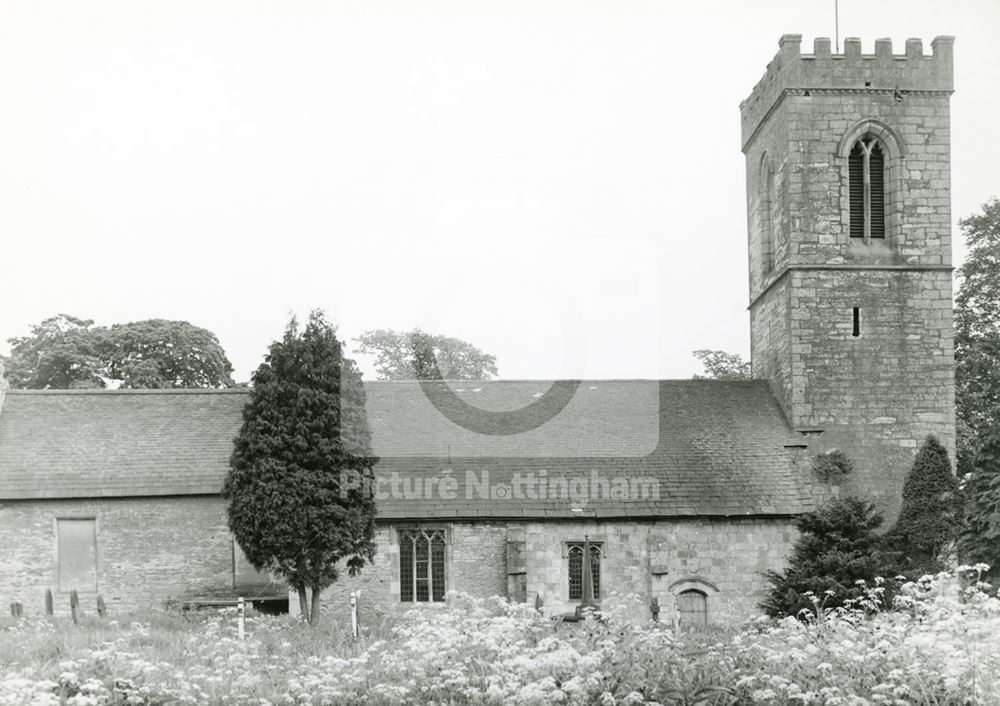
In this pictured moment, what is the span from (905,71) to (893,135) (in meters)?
1.62

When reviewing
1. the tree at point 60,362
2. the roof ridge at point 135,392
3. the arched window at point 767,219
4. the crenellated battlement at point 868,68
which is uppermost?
the crenellated battlement at point 868,68

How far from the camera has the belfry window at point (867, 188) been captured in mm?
28203

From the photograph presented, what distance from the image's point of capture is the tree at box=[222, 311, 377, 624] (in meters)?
22.2

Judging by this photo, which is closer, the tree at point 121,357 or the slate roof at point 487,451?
the slate roof at point 487,451

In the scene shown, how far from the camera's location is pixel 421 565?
25344 millimetres

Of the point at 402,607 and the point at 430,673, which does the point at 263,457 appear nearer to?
the point at 402,607

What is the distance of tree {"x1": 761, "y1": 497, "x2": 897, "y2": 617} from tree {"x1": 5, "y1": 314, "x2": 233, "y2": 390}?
2920cm

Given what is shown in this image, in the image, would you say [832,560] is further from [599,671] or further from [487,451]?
[599,671]

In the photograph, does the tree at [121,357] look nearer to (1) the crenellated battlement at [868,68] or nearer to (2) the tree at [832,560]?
(1) the crenellated battlement at [868,68]

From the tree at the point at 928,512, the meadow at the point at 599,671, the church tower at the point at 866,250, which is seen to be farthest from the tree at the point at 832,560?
the meadow at the point at 599,671

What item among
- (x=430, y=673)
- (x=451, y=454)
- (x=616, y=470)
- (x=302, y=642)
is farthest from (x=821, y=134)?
(x=430, y=673)

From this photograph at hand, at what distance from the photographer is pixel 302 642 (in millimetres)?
18094

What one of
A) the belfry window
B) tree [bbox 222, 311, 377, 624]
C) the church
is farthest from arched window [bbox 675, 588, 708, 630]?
the belfry window

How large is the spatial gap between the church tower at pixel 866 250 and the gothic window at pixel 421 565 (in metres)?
9.44
